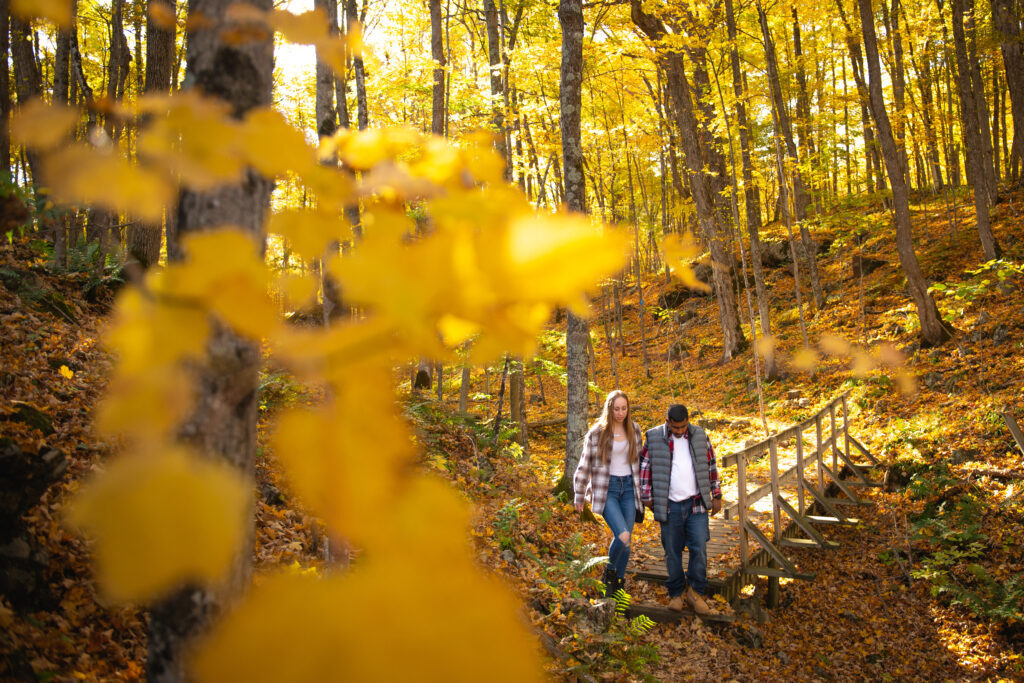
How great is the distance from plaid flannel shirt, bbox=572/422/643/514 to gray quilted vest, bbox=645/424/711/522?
14 centimetres

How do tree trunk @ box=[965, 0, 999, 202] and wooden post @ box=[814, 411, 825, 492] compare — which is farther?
tree trunk @ box=[965, 0, 999, 202]

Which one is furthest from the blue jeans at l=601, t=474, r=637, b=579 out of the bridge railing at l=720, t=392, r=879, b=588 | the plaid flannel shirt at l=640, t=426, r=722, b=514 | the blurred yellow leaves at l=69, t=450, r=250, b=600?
the blurred yellow leaves at l=69, t=450, r=250, b=600

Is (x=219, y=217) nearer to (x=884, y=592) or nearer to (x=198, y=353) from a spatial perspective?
(x=198, y=353)

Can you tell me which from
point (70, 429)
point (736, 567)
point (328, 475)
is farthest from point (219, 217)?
point (736, 567)

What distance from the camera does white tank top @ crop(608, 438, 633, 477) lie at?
495 centimetres

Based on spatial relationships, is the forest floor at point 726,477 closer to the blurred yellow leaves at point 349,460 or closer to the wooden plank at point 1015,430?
the wooden plank at point 1015,430

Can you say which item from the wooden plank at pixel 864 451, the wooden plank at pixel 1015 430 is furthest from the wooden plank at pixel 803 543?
the wooden plank at pixel 864 451

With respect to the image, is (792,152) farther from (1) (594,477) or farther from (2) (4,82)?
(2) (4,82)

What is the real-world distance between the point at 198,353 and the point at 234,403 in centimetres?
14

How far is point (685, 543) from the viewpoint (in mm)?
5125

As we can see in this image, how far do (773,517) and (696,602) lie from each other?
201cm

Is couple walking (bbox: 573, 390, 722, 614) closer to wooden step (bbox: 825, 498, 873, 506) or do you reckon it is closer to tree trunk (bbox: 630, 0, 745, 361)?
wooden step (bbox: 825, 498, 873, 506)

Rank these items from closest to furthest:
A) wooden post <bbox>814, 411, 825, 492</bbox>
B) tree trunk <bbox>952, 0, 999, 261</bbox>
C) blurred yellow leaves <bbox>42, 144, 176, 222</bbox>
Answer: blurred yellow leaves <bbox>42, 144, 176, 222</bbox>
wooden post <bbox>814, 411, 825, 492</bbox>
tree trunk <bbox>952, 0, 999, 261</bbox>

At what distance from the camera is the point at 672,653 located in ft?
15.0
